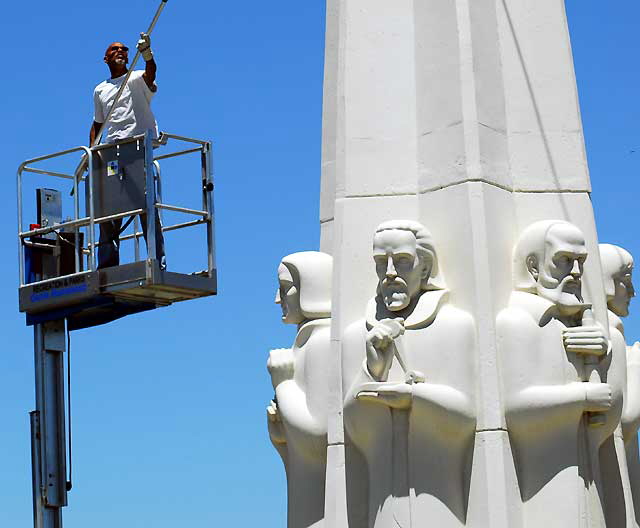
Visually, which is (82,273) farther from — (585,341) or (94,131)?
(585,341)

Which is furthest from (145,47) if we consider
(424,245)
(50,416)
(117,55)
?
(424,245)

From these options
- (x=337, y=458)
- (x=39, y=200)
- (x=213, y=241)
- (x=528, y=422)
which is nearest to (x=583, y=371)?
(x=528, y=422)

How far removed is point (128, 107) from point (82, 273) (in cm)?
190

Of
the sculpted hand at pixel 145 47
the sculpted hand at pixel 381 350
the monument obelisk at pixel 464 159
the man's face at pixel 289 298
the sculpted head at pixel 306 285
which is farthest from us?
the sculpted hand at pixel 145 47

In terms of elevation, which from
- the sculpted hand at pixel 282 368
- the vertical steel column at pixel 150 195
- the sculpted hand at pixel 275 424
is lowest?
the sculpted hand at pixel 275 424

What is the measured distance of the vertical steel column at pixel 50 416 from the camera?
23297 mm

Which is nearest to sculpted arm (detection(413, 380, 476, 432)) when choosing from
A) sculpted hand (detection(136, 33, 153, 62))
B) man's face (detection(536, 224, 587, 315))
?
man's face (detection(536, 224, 587, 315))

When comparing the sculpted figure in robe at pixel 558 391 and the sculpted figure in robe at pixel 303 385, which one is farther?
the sculpted figure in robe at pixel 303 385

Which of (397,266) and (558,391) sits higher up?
(397,266)

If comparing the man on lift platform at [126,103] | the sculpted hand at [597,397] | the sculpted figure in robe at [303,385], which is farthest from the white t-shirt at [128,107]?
the sculpted hand at [597,397]

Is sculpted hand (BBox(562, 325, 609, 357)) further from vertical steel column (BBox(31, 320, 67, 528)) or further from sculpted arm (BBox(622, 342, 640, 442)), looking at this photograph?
vertical steel column (BBox(31, 320, 67, 528))

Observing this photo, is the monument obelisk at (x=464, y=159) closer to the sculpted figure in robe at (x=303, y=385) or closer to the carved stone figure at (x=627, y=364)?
the sculpted figure in robe at (x=303, y=385)

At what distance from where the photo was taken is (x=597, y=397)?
15.2m

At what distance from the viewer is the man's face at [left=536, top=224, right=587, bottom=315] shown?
15.5 m
